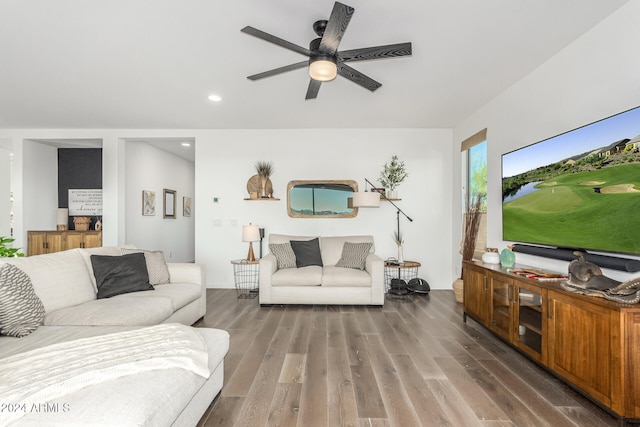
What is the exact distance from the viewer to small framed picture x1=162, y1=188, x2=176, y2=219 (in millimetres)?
6970

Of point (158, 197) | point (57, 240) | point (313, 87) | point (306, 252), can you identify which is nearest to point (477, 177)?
point (306, 252)

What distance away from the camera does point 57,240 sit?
5176 millimetres

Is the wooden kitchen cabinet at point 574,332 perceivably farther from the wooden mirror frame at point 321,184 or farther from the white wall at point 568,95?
the wooden mirror frame at point 321,184

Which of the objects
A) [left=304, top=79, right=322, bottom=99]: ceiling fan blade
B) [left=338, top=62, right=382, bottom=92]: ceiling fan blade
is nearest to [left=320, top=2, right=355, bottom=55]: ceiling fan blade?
[left=338, top=62, right=382, bottom=92]: ceiling fan blade

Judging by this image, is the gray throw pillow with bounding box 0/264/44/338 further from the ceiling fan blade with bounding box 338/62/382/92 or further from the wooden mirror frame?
the wooden mirror frame

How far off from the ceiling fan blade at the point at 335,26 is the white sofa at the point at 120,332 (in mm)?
2053

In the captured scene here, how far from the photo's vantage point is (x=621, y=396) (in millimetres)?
1629

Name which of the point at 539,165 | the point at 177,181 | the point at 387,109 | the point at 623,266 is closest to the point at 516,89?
the point at 539,165

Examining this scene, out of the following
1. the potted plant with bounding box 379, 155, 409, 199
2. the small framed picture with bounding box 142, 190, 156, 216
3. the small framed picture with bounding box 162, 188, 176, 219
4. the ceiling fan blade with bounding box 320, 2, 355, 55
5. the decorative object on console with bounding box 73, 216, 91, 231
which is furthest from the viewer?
the small framed picture with bounding box 162, 188, 176, 219

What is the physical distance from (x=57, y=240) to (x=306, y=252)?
4.34 m

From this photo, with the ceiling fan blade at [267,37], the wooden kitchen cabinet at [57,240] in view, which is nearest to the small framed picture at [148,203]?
the wooden kitchen cabinet at [57,240]

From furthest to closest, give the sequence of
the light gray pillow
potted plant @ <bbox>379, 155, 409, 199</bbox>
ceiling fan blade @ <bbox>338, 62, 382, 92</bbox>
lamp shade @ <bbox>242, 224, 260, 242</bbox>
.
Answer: potted plant @ <bbox>379, 155, 409, 199</bbox>
lamp shade @ <bbox>242, 224, 260, 242</bbox>
the light gray pillow
ceiling fan blade @ <bbox>338, 62, 382, 92</bbox>

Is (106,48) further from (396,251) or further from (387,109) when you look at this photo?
(396,251)

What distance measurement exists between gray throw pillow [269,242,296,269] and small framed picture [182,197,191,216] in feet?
14.6
